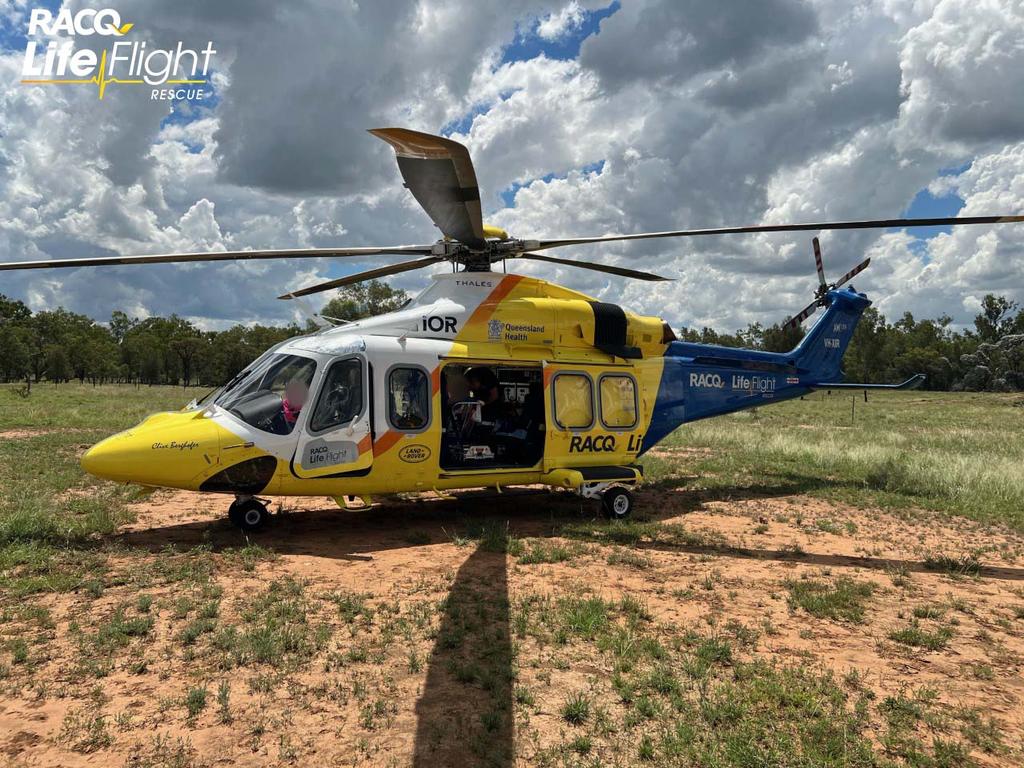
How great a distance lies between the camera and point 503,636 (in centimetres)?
513

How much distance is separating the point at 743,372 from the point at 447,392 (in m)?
6.05

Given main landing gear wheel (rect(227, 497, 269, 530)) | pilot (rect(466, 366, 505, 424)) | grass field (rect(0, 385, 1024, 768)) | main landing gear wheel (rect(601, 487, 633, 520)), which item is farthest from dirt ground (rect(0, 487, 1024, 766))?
pilot (rect(466, 366, 505, 424))

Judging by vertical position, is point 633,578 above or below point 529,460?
below

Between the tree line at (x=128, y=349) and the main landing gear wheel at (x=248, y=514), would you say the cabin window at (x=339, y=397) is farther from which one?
the tree line at (x=128, y=349)

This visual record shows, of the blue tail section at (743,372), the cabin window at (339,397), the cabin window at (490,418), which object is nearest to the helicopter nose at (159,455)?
the cabin window at (339,397)

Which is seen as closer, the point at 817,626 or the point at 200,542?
the point at 817,626

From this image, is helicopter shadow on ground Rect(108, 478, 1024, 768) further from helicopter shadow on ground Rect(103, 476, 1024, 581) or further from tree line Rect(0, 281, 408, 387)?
tree line Rect(0, 281, 408, 387)

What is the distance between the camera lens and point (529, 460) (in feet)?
31.0

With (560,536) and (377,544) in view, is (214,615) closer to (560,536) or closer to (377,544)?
(377,544)

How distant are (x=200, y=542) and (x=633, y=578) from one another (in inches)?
202

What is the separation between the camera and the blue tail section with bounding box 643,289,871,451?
11.0 meters

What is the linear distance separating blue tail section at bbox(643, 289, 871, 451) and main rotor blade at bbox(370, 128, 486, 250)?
4871 millimetres

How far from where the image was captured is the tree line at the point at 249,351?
2714 inches

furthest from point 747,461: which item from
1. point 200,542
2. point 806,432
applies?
point 200,542
